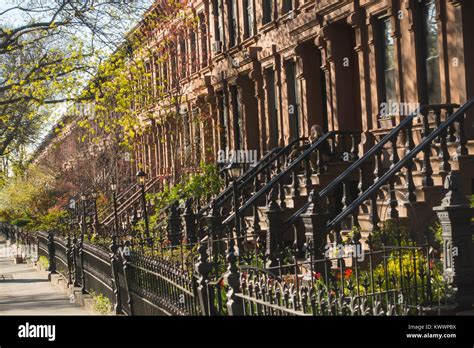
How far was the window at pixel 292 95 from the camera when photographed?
23.8m

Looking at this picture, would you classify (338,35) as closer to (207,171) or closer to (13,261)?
(207,171)

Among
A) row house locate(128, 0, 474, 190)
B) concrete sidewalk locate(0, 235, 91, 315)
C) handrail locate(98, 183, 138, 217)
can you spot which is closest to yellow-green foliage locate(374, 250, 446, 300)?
row house locate(128, 0, 474, 190)

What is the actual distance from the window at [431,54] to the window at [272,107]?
9084 mm

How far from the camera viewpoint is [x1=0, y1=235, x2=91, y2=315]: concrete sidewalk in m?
18.2

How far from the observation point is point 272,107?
83.8ft

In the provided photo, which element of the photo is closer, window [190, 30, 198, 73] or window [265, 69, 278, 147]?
window [265, 69, 278, 147]

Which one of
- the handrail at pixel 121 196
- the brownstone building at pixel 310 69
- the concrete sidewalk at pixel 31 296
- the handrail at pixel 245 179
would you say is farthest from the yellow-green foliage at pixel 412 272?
the handrail at pixel 121 196

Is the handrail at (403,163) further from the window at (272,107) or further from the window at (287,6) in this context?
the window at (272,107)

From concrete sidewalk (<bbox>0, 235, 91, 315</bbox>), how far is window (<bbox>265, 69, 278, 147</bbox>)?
25.0 feet

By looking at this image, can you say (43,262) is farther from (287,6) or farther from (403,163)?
(403,163)

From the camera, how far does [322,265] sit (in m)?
13.5

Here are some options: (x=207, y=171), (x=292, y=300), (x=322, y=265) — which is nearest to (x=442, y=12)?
(x=322, y=265)

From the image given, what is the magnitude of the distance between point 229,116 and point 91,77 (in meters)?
5.37

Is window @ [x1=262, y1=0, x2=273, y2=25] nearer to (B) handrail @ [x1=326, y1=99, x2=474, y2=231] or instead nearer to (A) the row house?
(A) the row house
